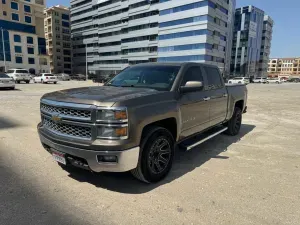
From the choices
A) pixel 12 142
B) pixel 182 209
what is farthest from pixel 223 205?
pixel 12 142

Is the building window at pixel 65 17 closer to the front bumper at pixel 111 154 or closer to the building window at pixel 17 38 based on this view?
the building window at pixel 17 38

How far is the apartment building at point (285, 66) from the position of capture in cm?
17262

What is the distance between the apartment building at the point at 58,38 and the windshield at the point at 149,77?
10518 centimetres

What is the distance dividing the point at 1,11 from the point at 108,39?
3412 cm

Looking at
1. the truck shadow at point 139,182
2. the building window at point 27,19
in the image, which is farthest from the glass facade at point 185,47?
the truck shadow at point 139,182

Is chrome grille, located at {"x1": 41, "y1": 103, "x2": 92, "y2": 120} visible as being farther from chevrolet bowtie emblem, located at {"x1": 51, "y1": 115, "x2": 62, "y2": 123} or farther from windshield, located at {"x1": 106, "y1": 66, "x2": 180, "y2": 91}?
windshield, located at {"x1": 106, "y1": 66, "x2": 180, "y2": 91}

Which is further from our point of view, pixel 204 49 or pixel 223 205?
pixel 204 49

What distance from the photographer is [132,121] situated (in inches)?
121

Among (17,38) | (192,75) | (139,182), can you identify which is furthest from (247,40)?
(139,182)

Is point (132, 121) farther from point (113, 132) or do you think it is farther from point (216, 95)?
point (216, 95)

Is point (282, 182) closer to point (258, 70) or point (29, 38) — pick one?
point (29, 38)

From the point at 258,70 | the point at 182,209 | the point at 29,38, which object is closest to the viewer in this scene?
the point at 182,209

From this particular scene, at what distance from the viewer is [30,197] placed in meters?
3.20

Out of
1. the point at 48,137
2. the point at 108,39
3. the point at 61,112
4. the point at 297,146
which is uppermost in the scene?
the point at 108,39
